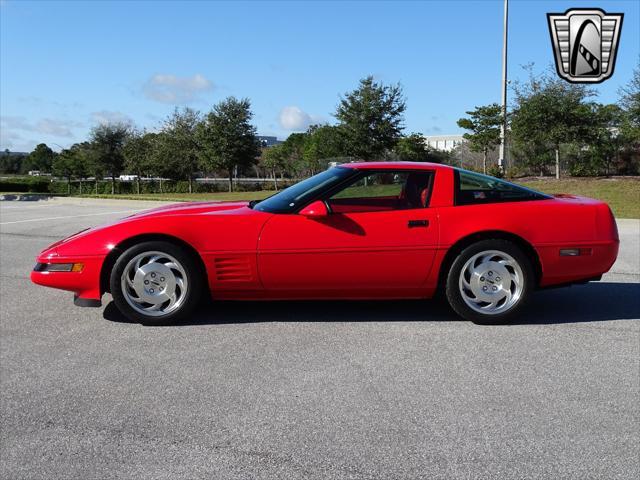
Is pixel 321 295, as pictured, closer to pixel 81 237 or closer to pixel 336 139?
pixel 81 237

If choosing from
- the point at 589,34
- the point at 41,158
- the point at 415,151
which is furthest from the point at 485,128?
the point at 41,158

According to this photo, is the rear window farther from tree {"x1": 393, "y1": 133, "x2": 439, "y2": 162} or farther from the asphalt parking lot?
tree {"x1": 393, "y1": 133, "x2": 439, "y2": 162}

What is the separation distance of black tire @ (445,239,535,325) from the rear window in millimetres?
371

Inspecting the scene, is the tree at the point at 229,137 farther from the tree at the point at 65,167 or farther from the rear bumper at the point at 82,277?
the rear bumper at the point at 82,277

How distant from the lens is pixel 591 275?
4695 mm

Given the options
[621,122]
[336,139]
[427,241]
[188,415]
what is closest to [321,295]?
[427,241]

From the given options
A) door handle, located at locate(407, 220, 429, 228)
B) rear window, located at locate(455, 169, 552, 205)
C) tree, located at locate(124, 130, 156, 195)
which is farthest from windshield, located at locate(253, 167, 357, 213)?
tree, located at locate(124, 130, 156, 195)

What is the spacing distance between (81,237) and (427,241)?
2.72 meters

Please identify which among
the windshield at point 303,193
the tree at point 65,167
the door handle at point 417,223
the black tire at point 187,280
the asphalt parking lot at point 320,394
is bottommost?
the asphalt parking lot at point 320,394

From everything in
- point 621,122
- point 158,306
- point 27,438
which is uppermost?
point 621,122

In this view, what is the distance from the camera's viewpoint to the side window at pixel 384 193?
457 centimetres

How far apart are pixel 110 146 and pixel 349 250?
41.1m

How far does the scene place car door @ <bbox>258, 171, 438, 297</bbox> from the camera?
174 inches

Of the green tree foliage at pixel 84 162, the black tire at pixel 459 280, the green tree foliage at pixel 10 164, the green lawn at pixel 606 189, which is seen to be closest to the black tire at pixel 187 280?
the black tire at pixel 459 280
